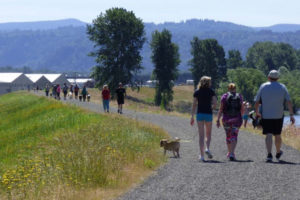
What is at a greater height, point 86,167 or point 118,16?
point 118,16

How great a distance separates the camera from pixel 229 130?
14898 millimetres

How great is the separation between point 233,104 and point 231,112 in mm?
204

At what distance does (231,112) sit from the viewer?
14727 mm

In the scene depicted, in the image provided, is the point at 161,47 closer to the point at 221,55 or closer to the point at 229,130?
the point at 221,55

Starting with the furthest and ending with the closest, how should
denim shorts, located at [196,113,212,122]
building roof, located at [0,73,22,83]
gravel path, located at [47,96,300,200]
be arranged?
building roof, located at [0,73,22,83] < denim shorts, located at [196,113,212,122] < gravel path, located at [47,96,300,200]

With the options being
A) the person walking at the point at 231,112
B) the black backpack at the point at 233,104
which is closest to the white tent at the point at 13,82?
the person walking at the point at 231,112

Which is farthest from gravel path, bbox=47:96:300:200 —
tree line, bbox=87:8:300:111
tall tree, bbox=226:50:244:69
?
tall tree, bbox=226:50:244:69

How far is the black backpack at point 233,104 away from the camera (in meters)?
14.7

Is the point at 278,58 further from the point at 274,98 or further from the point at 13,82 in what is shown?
the point at 274,98

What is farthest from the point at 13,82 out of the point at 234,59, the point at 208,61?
the point at 208,61

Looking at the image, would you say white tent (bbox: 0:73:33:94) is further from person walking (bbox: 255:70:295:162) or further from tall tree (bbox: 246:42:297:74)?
person walking (bbox: 255:70:295:162)

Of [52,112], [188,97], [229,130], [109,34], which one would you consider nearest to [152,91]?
[188,97]

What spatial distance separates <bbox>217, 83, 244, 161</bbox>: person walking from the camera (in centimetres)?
1466

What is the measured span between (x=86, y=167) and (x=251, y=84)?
331ft
